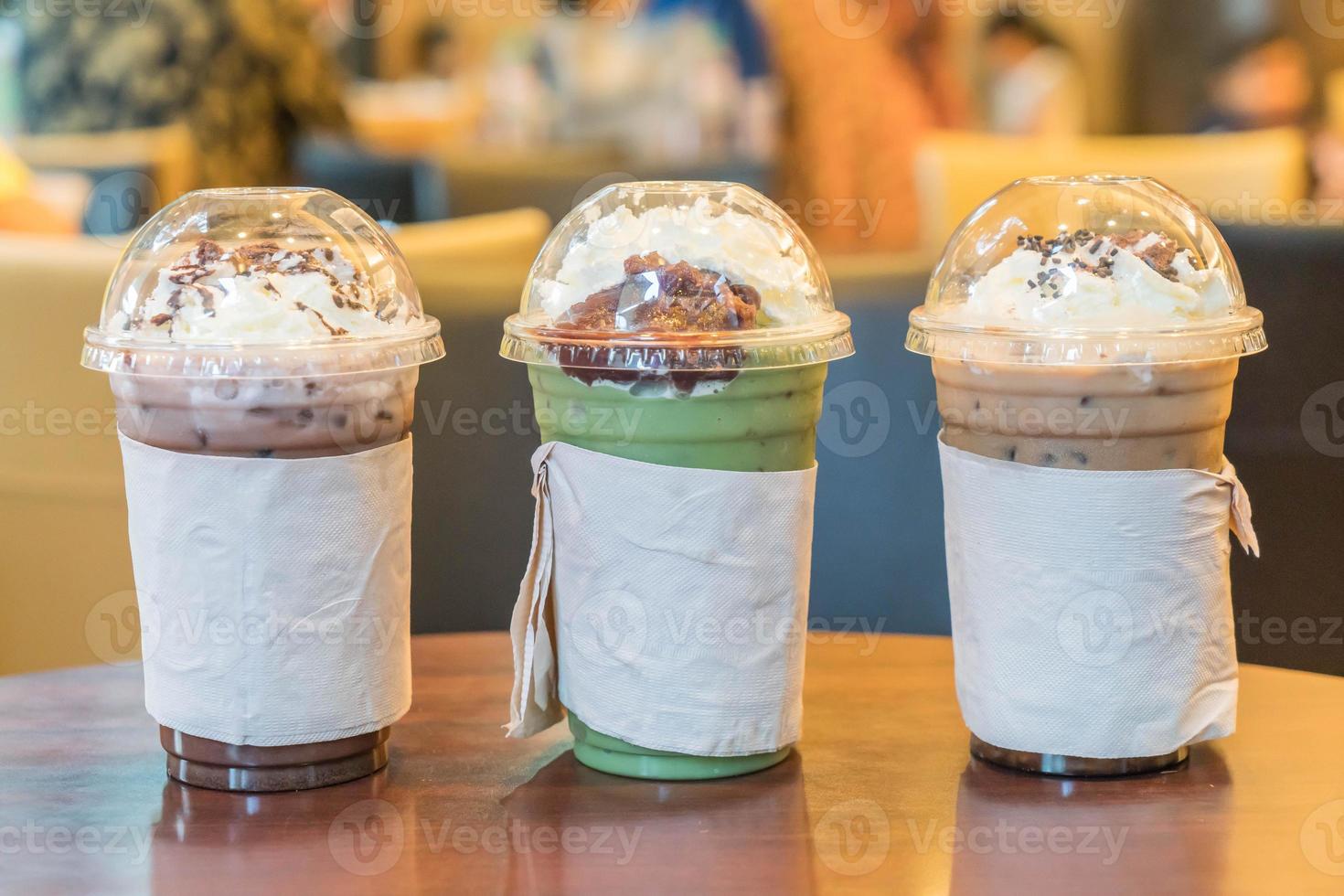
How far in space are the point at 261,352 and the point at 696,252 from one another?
36cm

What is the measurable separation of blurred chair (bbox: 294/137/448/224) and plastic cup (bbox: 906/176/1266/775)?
134 inches

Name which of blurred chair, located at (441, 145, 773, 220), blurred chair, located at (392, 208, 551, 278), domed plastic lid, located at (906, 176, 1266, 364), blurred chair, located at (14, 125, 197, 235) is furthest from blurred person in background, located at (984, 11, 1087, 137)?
domed plastic lid, located at (906, 176, 1266, 364)

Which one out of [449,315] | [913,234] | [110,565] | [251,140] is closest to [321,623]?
[449,315]

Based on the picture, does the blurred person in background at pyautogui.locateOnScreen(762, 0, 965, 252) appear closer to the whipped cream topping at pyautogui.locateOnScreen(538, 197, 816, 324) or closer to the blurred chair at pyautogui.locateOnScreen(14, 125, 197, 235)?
the blurred chair at pyautogui.locateOnScreen(14, 125, 197, 235)

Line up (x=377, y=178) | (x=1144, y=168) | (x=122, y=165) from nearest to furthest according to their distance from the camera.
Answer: (x=1144, y=168), (x=122, y=165), (x=377, y=178)

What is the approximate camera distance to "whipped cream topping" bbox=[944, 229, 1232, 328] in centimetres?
123

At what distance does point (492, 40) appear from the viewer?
9531 millimetres

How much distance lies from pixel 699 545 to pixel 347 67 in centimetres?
933

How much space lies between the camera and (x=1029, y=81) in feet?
23.4

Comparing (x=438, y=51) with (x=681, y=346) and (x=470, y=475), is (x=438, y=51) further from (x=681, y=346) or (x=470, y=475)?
(x=681, y=346)

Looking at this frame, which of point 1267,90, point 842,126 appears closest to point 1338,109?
point 1267,90

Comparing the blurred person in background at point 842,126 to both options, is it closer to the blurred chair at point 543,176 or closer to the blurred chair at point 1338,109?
the blurred chair at point 543,176

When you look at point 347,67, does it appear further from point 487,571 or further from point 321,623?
point 321,623

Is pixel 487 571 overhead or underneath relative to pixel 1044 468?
underneath
